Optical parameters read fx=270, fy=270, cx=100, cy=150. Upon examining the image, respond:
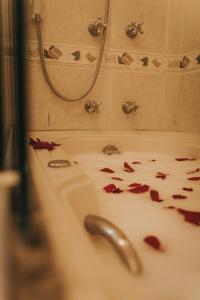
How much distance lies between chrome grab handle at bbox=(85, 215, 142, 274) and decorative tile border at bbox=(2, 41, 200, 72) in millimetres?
1185

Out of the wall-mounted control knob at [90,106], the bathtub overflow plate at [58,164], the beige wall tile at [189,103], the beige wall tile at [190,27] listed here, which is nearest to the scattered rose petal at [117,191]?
the bathtub overflow plate at [58,164]

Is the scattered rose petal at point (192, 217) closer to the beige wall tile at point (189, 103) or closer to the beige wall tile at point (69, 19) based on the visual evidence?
the beige wall tile at point (189, 103)

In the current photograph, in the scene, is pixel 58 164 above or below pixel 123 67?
below

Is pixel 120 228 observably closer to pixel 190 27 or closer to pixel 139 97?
pixel 139 97

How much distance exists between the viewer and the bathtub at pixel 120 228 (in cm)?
28

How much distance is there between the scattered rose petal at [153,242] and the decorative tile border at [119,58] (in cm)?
115

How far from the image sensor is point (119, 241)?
42cm

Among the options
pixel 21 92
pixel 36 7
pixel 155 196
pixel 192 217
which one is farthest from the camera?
pixel 36 7

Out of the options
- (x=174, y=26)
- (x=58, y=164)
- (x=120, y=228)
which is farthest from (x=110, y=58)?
(x=120, y=228)

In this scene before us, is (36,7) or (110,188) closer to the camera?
(110,188)

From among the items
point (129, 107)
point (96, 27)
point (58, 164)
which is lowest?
point (58, 164)

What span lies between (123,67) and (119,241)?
4.48 ft

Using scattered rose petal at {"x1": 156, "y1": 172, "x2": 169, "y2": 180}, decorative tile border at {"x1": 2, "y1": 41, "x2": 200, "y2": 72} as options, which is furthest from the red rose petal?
decorative tile border at {"x1": 2, "y1": 41, "x2": 200, "y2": 72}

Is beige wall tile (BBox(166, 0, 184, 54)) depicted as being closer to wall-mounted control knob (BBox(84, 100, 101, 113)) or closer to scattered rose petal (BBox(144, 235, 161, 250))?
wall-mounted control knob (BBox(84, 100, 101, 113))
